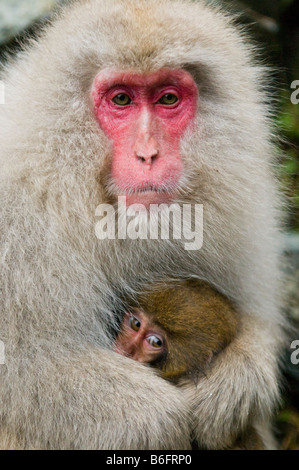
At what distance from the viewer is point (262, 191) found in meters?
3.51

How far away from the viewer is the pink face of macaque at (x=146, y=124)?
295 cm

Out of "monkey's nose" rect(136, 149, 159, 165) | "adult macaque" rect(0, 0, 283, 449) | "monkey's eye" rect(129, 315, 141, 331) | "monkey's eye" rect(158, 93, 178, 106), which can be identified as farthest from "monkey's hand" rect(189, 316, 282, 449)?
"monkey's eye" rect(158, 93, 178, 106)

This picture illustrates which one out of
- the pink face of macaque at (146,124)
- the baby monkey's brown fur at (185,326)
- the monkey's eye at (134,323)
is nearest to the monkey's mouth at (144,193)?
the pink face of macaque at (146,124)

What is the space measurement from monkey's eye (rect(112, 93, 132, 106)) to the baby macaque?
3.06 ft

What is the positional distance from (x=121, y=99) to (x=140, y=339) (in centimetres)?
116

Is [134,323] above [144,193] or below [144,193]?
below

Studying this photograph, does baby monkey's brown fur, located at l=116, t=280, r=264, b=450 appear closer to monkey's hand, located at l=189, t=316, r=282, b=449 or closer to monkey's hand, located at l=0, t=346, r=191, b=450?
monkey's hand, located at l=189, t=316, r=282, b=449

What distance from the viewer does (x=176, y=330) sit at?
3113 mm

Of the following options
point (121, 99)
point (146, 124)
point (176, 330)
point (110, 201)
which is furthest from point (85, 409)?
point (121, 99)

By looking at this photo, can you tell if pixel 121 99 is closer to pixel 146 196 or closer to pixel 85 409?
pixel 146 196

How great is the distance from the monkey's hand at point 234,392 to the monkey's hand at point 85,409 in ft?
0.74
